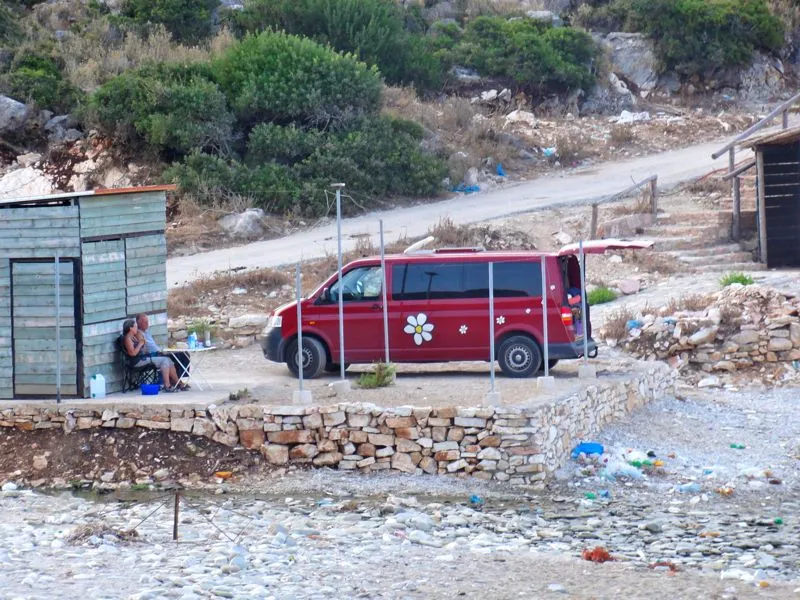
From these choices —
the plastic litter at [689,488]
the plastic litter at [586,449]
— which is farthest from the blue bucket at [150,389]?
the plastic litter at [689,488]

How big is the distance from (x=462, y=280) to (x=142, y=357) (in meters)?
4.29

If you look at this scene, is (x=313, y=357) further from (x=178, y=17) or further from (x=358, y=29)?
(x=178, y=17)

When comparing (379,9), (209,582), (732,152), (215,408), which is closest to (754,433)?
(215,408)

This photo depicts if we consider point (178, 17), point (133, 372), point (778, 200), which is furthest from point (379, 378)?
point (178, 17)

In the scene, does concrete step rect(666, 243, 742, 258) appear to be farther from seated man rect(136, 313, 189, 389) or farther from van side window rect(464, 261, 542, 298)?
seated man rect(136, 313, 189, 389)

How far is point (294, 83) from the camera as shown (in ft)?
116

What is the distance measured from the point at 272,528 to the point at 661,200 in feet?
66.9

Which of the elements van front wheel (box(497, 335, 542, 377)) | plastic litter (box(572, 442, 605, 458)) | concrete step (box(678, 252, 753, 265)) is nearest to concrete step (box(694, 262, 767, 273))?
concrete step (box(678, 252, 753, 265))

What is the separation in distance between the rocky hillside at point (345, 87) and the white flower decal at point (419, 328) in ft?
48.3

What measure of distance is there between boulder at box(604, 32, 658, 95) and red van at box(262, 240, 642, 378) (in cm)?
2802

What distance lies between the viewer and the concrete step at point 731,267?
27.6m

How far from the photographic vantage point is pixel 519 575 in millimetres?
12320

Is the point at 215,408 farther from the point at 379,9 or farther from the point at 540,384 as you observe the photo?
the point at 379,9

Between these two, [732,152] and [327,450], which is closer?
[327,450]
